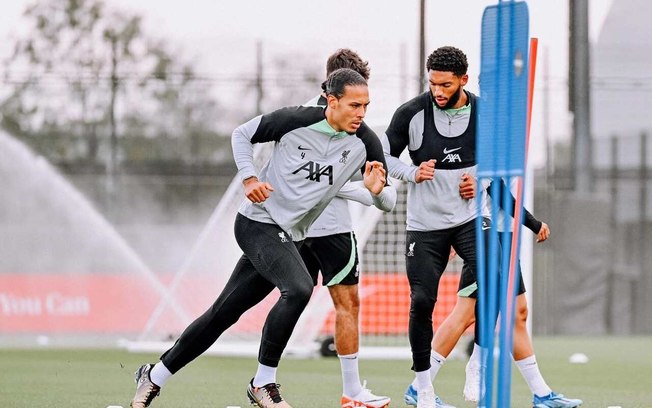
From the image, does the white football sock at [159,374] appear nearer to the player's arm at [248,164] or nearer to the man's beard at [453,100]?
the player's arm at [248,164]

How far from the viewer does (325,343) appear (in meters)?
14.0

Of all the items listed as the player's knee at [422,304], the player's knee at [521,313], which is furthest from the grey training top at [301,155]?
the player's knee at [521,313]

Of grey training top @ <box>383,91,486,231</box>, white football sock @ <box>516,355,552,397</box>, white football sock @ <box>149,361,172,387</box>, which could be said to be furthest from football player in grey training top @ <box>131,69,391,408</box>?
white football sock @ <box>516,355,552,397</box>

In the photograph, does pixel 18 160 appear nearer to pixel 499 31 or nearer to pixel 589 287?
pixel 589 287

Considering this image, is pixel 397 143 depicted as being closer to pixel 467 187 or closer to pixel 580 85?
pixel 467 187

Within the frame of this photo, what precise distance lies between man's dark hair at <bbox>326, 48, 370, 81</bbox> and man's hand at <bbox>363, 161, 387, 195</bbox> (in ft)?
4.53

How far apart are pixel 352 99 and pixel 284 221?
Result: 73 cm

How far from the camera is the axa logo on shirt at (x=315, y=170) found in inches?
285

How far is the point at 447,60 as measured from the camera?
7.48m

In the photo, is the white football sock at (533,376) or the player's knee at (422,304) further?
the white football sock at (533,376)

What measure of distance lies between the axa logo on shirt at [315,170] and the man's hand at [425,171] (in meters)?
0.54

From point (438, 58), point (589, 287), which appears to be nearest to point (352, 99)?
point (438, 58)

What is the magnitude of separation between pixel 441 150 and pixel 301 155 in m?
0.94

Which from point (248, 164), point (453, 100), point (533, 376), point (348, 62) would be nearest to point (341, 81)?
→ point (248, 164)
